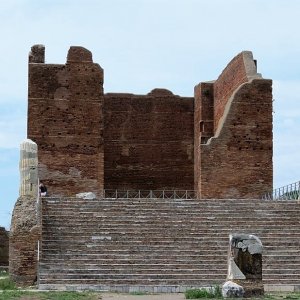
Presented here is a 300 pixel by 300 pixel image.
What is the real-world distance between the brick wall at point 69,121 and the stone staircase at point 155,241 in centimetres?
853

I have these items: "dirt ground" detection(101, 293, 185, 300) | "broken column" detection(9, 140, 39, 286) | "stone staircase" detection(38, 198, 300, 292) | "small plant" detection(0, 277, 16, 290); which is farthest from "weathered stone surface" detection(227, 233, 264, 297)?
"broken column" detection(9, 140, 39, 286)

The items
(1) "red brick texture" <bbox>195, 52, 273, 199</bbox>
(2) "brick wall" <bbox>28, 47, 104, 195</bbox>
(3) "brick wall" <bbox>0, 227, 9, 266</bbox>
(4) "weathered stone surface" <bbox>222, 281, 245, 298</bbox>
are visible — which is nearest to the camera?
(4) "weathered stone surface" <bbox>222, 281, 245, 298</bbox>

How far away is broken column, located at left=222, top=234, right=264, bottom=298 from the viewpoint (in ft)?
47.8

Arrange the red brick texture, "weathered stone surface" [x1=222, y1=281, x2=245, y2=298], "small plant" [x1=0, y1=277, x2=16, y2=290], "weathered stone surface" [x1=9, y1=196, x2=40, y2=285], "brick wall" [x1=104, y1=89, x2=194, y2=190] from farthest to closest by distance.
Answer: "brick wall" [x1=104, y1=89, x2=194, y2=190] → the red brick texture → "weathered stone surface" [x1=9, y1=196, x2=40, y2=285] → "small plant" [x1=0, y1=277, x2=16, y2=290] → "weathered stone surface" [x1=222, y1=281, x2=245, y2=298]

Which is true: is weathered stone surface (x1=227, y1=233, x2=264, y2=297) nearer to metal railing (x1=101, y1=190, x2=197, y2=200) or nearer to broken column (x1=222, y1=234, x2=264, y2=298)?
broken column (x1=222, y1=234, x2=264, y2=298)

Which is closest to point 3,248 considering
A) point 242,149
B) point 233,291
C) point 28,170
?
point 28,170

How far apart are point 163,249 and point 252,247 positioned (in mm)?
4922

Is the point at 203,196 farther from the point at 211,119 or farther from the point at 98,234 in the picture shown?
the point at 98,234

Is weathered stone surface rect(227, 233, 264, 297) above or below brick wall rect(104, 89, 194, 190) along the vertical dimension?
below

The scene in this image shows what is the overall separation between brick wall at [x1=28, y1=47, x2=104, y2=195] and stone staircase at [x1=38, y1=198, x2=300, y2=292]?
28.0 feet

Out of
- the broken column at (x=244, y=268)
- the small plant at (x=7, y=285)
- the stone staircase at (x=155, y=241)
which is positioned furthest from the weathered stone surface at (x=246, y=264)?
the small plant at (x=7, y=285)

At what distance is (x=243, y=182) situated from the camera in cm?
3019

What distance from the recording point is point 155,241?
2005cm

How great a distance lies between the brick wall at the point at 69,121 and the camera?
3081cm
